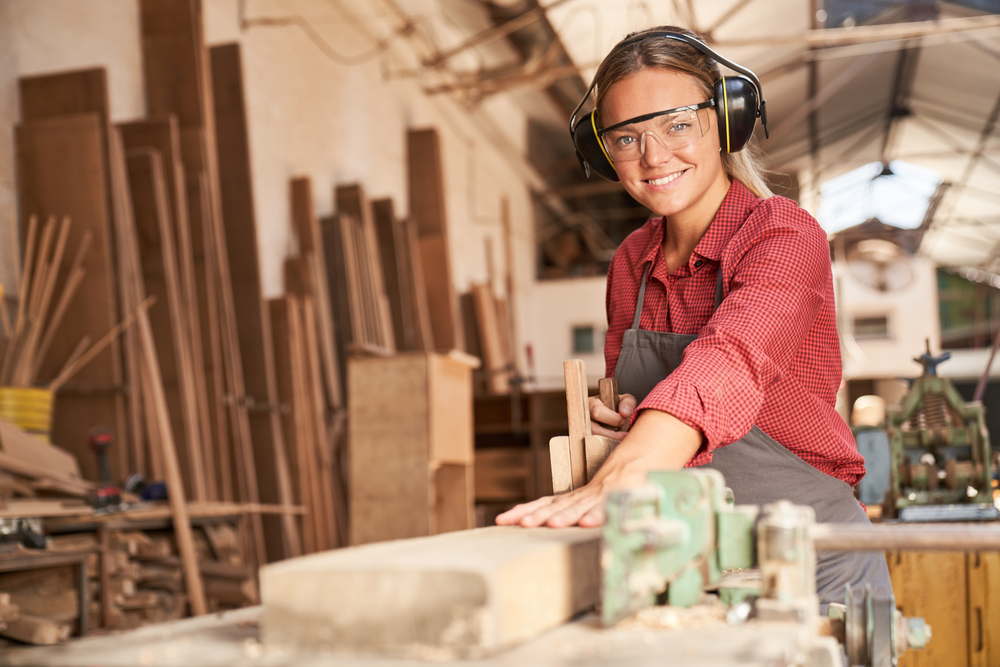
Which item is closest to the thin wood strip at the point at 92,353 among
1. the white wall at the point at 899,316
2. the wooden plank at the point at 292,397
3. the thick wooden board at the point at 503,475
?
the wooden plank at the point at 292,397

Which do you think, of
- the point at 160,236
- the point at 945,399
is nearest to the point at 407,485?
the point at 160,236

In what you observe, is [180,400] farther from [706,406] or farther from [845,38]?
[845,38]

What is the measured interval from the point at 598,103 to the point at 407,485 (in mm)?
2732

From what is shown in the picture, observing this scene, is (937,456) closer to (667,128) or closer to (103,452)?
(667,128)

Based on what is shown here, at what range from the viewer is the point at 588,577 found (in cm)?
112

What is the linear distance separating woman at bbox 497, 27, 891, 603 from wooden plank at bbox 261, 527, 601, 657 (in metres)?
0.29

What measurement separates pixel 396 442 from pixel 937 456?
2.30 m

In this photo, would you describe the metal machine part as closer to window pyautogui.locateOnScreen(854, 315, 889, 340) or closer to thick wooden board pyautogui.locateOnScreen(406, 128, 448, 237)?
thick wooden board pyautogui.locateOnScreen(406, 128, 448, 237)

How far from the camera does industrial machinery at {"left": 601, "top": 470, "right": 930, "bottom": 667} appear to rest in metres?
0.95

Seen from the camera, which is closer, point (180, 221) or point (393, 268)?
point (180, 221)

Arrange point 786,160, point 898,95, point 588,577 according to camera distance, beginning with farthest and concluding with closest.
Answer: point 786,160 < point 898,95 < point 588,577

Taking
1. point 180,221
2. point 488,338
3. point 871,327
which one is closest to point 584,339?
point 871,327

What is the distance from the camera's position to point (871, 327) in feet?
49.4

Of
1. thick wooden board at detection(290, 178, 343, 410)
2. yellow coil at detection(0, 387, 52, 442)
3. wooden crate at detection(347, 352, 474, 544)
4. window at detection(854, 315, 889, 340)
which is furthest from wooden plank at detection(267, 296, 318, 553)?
window at detection(854, 315, 889, 340)
